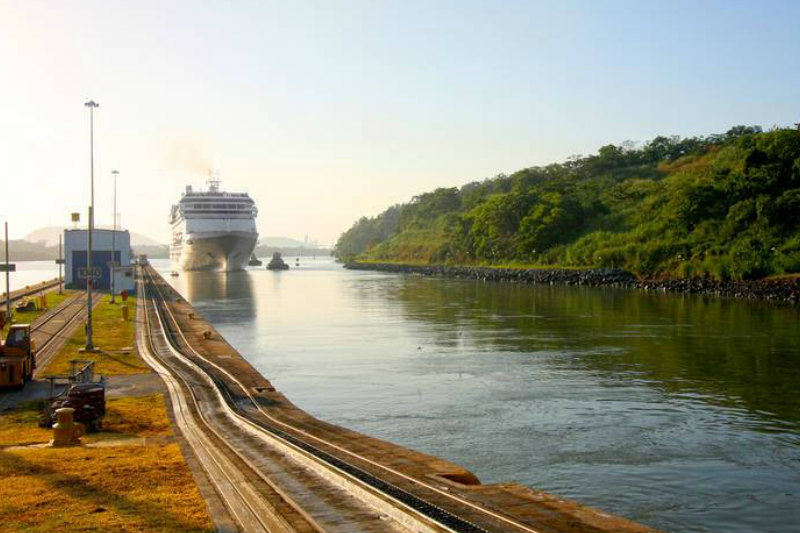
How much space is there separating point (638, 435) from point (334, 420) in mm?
9622

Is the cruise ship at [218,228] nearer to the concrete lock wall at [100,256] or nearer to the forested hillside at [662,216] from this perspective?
the forested hillside at [662,216]

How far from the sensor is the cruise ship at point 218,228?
525ft

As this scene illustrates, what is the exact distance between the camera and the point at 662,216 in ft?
360

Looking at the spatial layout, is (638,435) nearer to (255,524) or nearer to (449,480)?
(449,480)

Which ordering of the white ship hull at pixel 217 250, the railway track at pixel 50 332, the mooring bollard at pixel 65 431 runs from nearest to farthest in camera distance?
the mooring bollard at pixel 65 431 → the railway track at pixel 50 332 → the white ship hull at pixel 217 250

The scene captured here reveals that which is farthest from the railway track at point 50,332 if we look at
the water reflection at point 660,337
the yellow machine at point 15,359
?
the water reflection at point 660,337

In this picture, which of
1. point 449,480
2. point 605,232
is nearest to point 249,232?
point 605,232

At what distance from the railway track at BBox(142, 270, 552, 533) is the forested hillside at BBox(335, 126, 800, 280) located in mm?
72054

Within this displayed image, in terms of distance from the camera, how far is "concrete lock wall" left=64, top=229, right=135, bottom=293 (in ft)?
274

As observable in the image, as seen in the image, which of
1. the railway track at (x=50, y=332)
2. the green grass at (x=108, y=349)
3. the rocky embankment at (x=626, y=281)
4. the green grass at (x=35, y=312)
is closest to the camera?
the railway track at (x=50, y=332)

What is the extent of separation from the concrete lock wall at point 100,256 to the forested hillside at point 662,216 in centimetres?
6333

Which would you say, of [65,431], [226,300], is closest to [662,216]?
[226,300]

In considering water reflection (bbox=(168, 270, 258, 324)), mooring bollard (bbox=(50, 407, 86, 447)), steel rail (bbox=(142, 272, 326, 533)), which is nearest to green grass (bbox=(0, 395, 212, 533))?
mooring bollard (bbox=(50, 407, 86, 447))

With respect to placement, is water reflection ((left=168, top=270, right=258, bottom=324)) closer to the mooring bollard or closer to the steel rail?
the steel rail
